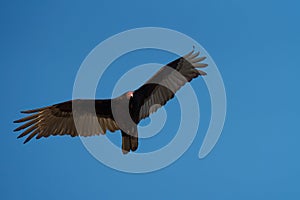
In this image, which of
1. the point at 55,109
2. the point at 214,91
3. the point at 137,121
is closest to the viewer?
the point at 214,91

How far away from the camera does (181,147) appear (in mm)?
8688

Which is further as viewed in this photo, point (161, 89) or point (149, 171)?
point (161, 89)

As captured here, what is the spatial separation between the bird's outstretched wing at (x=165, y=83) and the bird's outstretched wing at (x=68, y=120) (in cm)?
79

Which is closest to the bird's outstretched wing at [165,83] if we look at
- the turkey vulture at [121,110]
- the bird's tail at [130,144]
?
the turkey vulture at [121,110]

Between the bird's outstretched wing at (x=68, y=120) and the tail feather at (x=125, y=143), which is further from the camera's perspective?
the bird's outstretched wing at (x=68, y=120)

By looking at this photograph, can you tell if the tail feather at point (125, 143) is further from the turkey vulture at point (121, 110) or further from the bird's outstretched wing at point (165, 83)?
the bird's outstretched wing at point (165, 83)

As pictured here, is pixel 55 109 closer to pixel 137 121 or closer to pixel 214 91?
pixel 137 121

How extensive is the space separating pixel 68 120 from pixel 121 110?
5.66 ft

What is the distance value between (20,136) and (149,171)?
9.88 ft

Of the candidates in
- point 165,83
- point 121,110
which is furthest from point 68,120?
point 165,83

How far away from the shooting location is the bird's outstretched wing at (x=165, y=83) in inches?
351

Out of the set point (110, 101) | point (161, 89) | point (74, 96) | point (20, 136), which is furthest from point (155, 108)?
point (20, 136)

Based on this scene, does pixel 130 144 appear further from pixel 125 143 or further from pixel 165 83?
pixel 165 83

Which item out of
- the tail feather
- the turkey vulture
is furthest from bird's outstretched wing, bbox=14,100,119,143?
the tail feather
